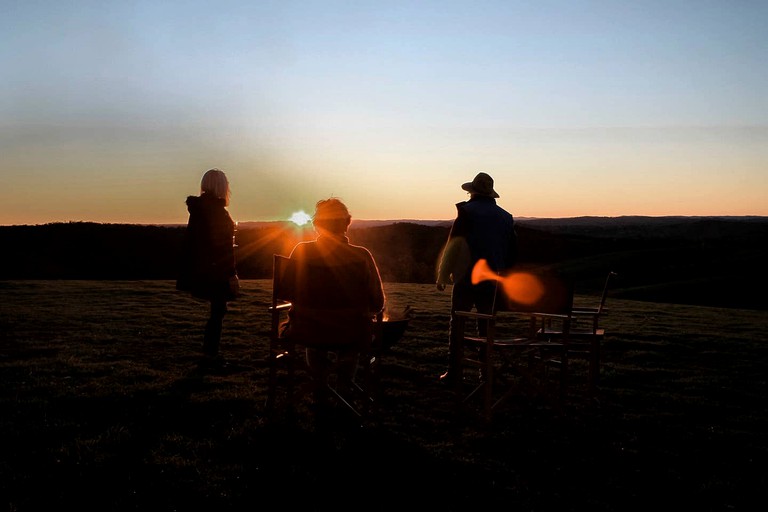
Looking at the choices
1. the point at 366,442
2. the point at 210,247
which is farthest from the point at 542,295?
the point at 210,247

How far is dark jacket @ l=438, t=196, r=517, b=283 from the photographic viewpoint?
7.22 meters

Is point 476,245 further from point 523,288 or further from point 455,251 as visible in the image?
point 523,288

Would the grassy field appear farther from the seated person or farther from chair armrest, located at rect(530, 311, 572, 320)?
chair armrest, located at rect(530, 311, 572, 320)

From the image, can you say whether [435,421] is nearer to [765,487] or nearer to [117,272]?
[765,487]

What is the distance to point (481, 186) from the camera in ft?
23.7

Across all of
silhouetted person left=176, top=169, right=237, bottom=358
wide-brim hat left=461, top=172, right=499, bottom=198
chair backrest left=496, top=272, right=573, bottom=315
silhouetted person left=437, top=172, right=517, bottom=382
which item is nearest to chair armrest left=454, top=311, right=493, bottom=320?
chair backrest left=496, top=272, right=573, bottom=315

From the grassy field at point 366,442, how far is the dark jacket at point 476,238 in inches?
54.4

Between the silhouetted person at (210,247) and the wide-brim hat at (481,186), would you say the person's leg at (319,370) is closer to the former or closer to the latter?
the silhouetted person at (210,247)

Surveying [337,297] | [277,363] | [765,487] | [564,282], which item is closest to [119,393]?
[277,363]

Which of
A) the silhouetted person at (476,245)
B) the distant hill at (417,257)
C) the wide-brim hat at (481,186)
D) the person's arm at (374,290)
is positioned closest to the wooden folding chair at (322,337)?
the person's arm at (374,290)

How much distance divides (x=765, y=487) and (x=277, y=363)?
391 cm

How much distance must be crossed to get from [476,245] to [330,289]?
7.54 feet

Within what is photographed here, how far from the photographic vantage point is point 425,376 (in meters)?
8.12

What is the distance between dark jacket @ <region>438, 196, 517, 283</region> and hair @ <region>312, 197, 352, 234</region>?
1.88 meters
